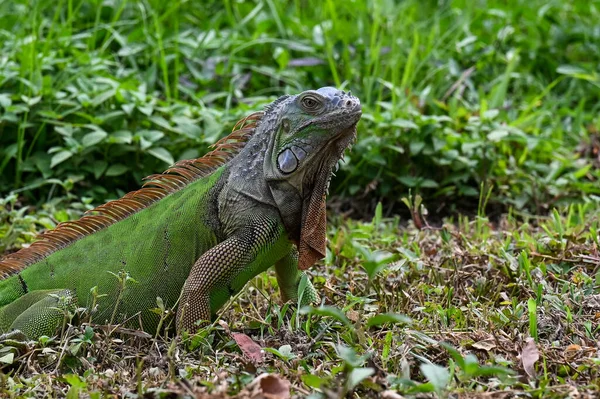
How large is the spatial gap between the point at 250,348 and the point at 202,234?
0.87m

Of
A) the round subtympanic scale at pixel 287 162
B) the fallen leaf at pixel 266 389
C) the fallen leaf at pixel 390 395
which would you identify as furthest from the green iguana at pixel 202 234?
the fallen leaf at pixel 390 395

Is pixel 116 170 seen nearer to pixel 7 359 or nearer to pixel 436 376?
pixel 7 359

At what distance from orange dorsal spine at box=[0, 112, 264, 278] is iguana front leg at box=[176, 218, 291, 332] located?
583 mm

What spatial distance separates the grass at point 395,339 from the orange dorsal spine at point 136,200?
0.76 meters

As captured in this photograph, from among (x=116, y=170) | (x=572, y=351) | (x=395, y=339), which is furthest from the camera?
(x=116, y=170)

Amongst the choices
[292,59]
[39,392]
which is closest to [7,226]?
[39,392]

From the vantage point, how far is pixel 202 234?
17.1 ft

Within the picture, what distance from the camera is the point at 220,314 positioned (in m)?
5.20

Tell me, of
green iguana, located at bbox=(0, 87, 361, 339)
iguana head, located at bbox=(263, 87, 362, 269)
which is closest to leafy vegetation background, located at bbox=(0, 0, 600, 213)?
green iguana, located at bbox=(0, 87, 361, 339)

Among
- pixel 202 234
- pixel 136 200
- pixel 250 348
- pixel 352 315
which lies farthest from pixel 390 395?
pixel 136 200

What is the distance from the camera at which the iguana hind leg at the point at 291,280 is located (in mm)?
5527

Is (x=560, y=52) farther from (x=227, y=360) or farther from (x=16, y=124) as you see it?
(x=227, y=360)

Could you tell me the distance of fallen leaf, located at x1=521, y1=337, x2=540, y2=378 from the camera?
13.9 feet

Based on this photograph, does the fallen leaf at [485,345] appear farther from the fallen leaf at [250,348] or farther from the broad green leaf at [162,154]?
the broad green leaf at [162,154]
